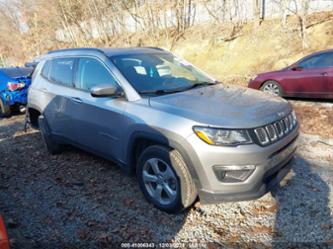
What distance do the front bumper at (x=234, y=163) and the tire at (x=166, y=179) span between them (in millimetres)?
163

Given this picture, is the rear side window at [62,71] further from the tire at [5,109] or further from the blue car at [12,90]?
the tire at [5,109]

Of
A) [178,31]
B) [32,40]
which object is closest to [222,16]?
[178,31]

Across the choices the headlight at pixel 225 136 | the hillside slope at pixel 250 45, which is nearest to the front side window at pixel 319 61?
the hillside slope at pixel 250 45

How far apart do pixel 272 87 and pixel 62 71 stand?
20.0ft

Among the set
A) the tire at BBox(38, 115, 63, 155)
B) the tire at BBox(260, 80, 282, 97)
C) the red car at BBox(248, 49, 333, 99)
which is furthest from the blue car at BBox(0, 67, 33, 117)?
the tire at BBox(260, 80, 282, 97)

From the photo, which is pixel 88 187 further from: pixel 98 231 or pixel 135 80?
pixel 135 80

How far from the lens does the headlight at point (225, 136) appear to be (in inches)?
107

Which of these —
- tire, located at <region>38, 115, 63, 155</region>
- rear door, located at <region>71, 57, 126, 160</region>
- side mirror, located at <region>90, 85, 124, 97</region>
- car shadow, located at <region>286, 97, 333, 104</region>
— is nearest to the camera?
side mirror, located at <region>90, 85, 124, 97</region>

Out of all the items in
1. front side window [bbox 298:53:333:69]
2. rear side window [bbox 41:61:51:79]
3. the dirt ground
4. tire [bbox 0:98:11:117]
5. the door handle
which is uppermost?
rear side window [bbox 41:61:51:79]

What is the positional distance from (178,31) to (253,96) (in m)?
15.8

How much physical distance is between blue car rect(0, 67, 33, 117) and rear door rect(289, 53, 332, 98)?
728cm

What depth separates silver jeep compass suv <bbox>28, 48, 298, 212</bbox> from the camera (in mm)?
2756

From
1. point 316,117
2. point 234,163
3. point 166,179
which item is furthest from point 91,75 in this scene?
point 316,117

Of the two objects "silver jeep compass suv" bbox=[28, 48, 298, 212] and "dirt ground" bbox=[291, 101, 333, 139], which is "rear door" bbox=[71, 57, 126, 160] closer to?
"silver jeep compass suv" bbox=[28, 48, 298, 212]
